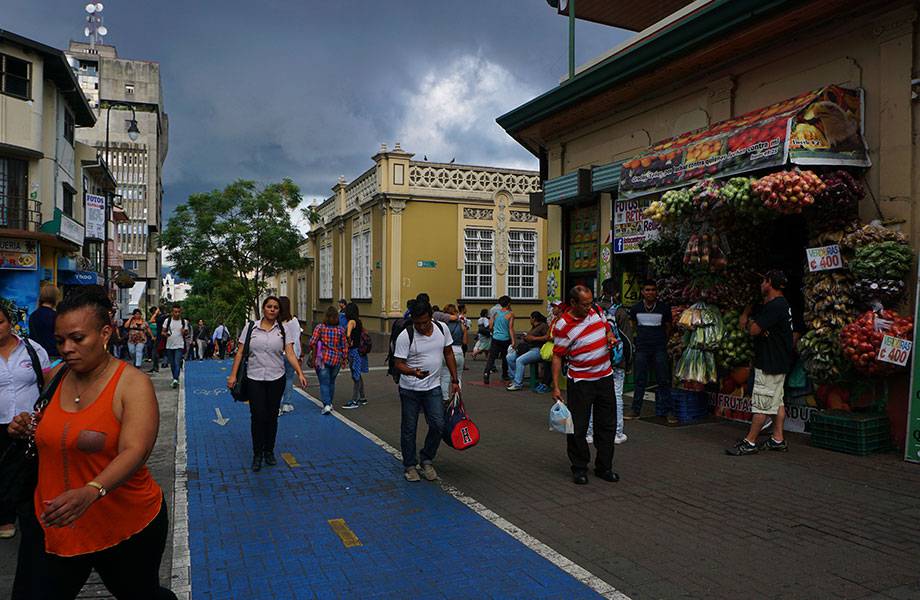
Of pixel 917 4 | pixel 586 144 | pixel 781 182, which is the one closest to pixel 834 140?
pixel 781 182

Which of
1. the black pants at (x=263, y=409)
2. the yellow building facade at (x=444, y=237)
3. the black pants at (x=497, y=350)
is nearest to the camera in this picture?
the black pants at (x=263, y=409)

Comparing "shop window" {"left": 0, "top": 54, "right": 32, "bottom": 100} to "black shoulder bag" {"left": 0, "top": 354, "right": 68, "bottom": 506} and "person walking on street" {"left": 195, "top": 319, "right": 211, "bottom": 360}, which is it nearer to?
"person walking on street" {"left": 195, "top": 319, "right": 211, "bottom": 360}

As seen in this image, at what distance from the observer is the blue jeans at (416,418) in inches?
253

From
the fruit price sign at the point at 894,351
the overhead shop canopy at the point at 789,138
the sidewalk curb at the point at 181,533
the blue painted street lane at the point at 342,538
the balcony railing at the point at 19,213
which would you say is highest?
the balcony railing at the point at 19,213

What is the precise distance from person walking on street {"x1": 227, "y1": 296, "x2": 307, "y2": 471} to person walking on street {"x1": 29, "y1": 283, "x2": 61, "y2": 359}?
5.95ft

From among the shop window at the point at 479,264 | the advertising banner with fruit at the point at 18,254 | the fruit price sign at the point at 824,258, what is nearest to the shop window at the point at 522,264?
the shop window at the point at 479,264

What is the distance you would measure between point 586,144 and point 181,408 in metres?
8.61

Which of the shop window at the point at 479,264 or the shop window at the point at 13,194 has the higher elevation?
the shop window at the point at 13,194

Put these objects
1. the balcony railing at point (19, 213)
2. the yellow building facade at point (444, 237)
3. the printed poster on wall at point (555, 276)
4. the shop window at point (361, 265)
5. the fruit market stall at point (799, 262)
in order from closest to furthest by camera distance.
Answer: the fruit market stall at point (799, 262)
the printed poster on wall at point (555, 276)
the balcony railing at point (19, 213)
the yellow building facade at point (444, 237)
the shop window at point (361, 265)

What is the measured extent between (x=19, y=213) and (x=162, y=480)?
18877mm

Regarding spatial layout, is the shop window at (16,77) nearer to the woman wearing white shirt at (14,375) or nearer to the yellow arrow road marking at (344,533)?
the woman wearing white shirt at (14,375)

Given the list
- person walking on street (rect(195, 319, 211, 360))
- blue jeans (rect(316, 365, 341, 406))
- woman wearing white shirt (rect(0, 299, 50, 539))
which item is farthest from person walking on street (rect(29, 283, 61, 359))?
person walking on street (rect(195, 319, 211, 360))

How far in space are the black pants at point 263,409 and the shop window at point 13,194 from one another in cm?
1877

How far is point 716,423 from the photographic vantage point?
9.10m
